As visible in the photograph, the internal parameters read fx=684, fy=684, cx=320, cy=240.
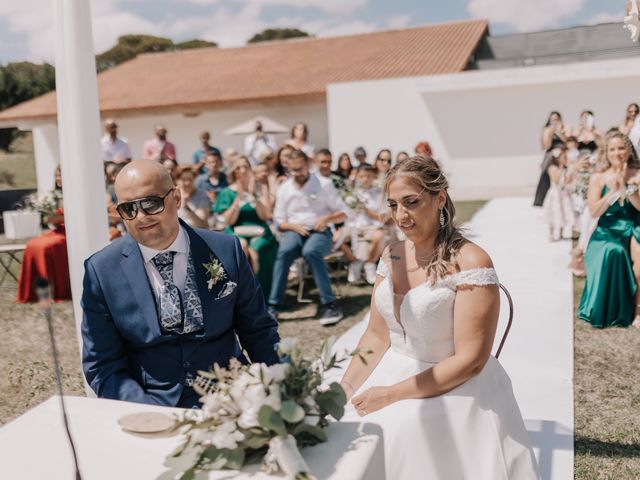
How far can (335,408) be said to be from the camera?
1.92 metres

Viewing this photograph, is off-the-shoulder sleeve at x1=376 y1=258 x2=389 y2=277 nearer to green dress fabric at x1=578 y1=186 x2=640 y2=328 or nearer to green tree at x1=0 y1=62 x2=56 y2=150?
green dress fabric at x1=578 y1=186 x2=640 y2=328

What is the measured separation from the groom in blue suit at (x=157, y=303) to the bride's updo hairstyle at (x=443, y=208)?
2.65 ft

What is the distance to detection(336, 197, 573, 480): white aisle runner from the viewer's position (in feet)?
13.2

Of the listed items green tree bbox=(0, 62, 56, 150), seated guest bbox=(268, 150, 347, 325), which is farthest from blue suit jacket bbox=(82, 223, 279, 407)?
green tree bbox=(0, 62, 56, 150)

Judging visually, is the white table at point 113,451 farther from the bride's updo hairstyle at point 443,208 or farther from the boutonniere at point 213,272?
the bride's updo hairstyle at point 443,208

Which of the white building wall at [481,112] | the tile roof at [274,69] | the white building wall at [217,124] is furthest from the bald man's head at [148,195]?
the white building wall at [217,124]

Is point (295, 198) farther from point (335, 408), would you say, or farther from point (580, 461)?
point (335, 408)

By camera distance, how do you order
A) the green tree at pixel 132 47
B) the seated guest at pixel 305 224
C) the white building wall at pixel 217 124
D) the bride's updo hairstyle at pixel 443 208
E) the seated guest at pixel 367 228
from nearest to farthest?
the bride's updo hairstyle at pixel 443 208 → the seated guest at pixel 305 224 → the seated guest at pixel 367 228 → the white building wall at pixel 217 124 → the green tree at pixel 132 47

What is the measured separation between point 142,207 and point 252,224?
4958 mm

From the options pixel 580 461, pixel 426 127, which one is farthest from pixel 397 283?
pixel 426 127

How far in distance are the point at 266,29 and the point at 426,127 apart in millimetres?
55084

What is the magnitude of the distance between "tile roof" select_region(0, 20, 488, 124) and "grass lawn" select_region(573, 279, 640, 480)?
696 inches

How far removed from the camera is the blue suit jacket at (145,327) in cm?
274

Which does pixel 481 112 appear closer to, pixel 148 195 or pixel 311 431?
pixel 148 195
